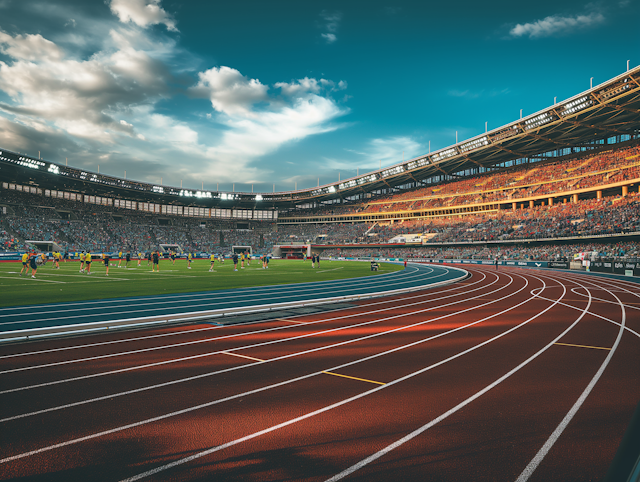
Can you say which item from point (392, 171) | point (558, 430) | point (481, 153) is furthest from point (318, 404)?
point (392, 171)

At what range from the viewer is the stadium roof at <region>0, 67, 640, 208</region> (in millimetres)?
41281

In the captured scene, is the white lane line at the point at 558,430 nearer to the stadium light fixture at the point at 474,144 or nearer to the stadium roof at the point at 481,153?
the stadium roof at the point at 481,153

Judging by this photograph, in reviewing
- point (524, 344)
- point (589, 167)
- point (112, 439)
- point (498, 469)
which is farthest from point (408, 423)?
point (589, 167)

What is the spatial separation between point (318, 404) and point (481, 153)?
2528 inches

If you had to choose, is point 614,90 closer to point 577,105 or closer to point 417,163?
point 577,105

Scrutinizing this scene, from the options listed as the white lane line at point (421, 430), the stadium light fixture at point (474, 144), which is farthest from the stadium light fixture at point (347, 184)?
the white lane line at point (421, 430)

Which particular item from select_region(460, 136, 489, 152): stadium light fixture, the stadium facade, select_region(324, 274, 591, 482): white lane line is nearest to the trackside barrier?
select_region(324, 274, 591, 482): white lane line

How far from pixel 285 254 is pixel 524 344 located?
74113mm

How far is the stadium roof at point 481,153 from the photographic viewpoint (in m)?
41.3

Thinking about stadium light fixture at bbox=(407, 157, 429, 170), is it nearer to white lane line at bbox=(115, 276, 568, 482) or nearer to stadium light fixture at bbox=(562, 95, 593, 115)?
stadium light fixture at bbox=(562, 95, 593, 115)

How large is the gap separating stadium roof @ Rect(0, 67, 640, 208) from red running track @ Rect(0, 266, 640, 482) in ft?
142

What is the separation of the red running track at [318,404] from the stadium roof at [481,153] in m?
43.2

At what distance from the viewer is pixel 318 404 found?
5113 millimetres

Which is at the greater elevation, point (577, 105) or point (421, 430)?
point (577, 105)
